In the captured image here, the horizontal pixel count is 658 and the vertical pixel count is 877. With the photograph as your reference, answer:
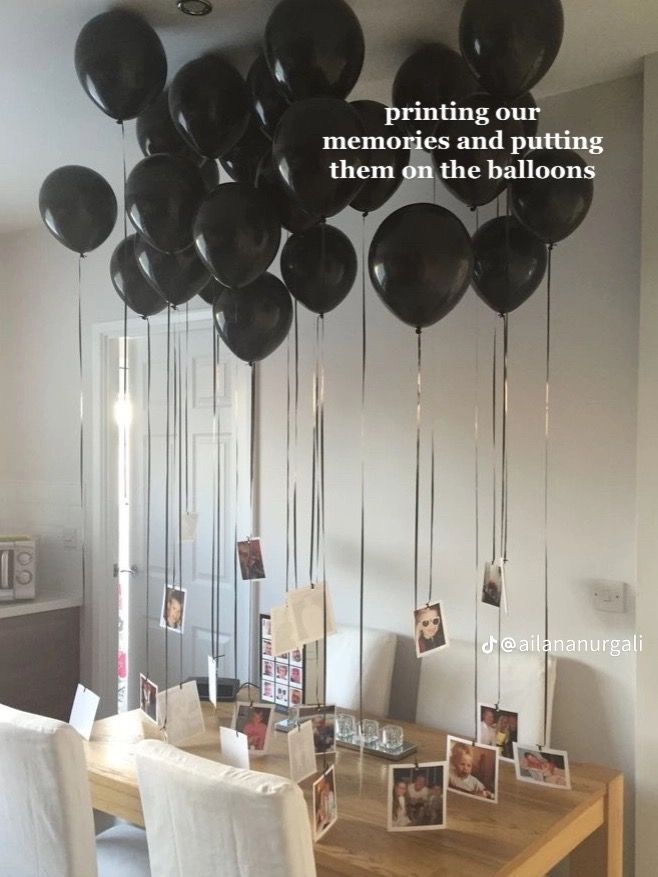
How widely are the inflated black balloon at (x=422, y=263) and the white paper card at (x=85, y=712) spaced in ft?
4.39

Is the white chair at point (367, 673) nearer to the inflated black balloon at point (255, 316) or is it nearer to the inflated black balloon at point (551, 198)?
the inflated black balloon at point (255, 316)

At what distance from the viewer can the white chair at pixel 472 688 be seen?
2395 millimetres

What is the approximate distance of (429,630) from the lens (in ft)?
6.47

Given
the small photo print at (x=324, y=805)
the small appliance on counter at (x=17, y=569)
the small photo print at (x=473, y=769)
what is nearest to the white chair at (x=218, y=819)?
the small photo print at (x=324, y=805)

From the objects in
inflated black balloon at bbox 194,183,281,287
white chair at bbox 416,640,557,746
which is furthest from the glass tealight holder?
inflated black balloon at bbox 194,183,281,287

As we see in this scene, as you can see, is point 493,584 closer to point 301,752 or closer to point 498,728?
point 498,728

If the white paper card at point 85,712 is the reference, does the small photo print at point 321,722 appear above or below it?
above

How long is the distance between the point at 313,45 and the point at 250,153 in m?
0.46

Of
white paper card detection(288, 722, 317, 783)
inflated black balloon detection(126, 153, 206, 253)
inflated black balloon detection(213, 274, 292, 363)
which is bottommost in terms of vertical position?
white paper card detection(288, 722, 317, 783)

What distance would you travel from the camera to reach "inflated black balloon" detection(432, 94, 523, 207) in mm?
1915

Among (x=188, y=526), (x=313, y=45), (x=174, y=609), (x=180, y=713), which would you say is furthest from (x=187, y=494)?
(x=313, y=45)

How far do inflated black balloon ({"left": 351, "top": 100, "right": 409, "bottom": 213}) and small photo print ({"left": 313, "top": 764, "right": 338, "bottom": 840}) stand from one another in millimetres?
1289

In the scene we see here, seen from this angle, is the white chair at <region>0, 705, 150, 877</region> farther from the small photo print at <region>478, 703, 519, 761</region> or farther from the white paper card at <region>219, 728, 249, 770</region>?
the small photo print at <region>478, 703, 519, 761</region>

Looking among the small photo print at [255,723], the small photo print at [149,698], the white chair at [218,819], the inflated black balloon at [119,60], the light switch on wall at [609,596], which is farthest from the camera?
the light switch on wall at [609,596]
